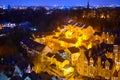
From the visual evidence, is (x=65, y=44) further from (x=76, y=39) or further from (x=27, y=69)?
(x=27, y=69)

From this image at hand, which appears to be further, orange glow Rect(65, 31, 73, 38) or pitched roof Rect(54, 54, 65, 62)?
orange glow Rect(65, 31, 73, 38)

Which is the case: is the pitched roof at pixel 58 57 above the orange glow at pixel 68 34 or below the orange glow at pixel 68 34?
below

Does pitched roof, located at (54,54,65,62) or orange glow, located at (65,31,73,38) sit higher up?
orange glow, located at (65,31,73,38)

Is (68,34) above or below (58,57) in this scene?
above

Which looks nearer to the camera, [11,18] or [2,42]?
[2,42]

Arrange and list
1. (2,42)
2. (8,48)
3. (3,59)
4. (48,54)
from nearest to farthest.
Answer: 1. (3,59)
2. (48,54)
3. (8,48)
4. (2,42)

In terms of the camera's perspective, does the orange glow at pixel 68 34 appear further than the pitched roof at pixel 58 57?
Yes

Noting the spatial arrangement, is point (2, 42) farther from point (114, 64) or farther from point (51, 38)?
point (114, 64)

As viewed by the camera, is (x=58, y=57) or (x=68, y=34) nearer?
(x=58, y=57)

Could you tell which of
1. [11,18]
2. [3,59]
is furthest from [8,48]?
[11,18]

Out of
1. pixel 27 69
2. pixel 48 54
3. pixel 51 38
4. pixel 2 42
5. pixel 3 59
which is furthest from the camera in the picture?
pixel 51 38
